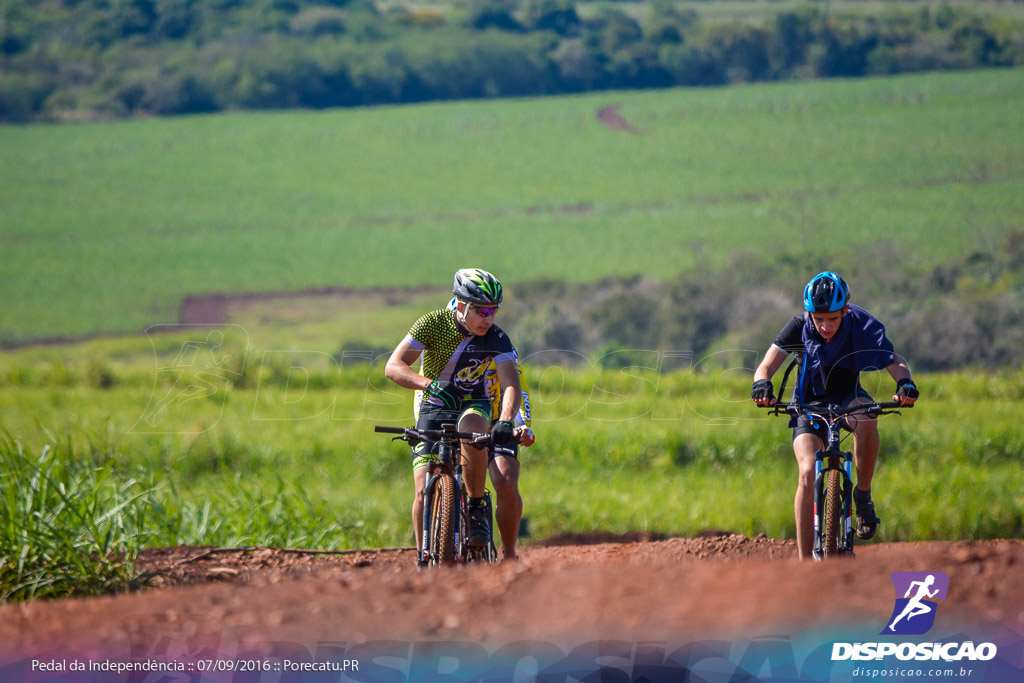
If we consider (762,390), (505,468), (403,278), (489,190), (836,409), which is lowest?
(505,468)

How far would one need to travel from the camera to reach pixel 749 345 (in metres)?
29.2

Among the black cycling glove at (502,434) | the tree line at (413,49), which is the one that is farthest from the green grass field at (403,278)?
the black cycling glove at (502,434)

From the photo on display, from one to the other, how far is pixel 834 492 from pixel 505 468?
201 centimetres

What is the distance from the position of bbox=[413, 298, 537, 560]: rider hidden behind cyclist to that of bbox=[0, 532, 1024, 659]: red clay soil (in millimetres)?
888

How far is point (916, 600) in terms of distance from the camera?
4738mm

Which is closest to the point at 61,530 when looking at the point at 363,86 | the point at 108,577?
the point at 108,577

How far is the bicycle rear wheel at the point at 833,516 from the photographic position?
6.47m

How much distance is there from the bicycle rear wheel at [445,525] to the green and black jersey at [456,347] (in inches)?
29.2

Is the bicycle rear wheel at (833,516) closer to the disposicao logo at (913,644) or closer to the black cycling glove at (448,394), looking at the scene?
the disposicao logo at (913,644)

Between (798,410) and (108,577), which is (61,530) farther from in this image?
(798,410)

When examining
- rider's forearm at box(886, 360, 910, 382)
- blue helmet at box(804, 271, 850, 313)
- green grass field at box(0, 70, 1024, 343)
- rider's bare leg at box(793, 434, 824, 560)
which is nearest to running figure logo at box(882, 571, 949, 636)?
rider's bare leg at box(793, 434, 824, 560)

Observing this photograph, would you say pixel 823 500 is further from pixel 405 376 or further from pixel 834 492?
pixel 405 376

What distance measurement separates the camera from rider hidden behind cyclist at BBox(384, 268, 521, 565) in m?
6.35

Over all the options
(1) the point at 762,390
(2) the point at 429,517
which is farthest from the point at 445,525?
(1) the point at 762,390
